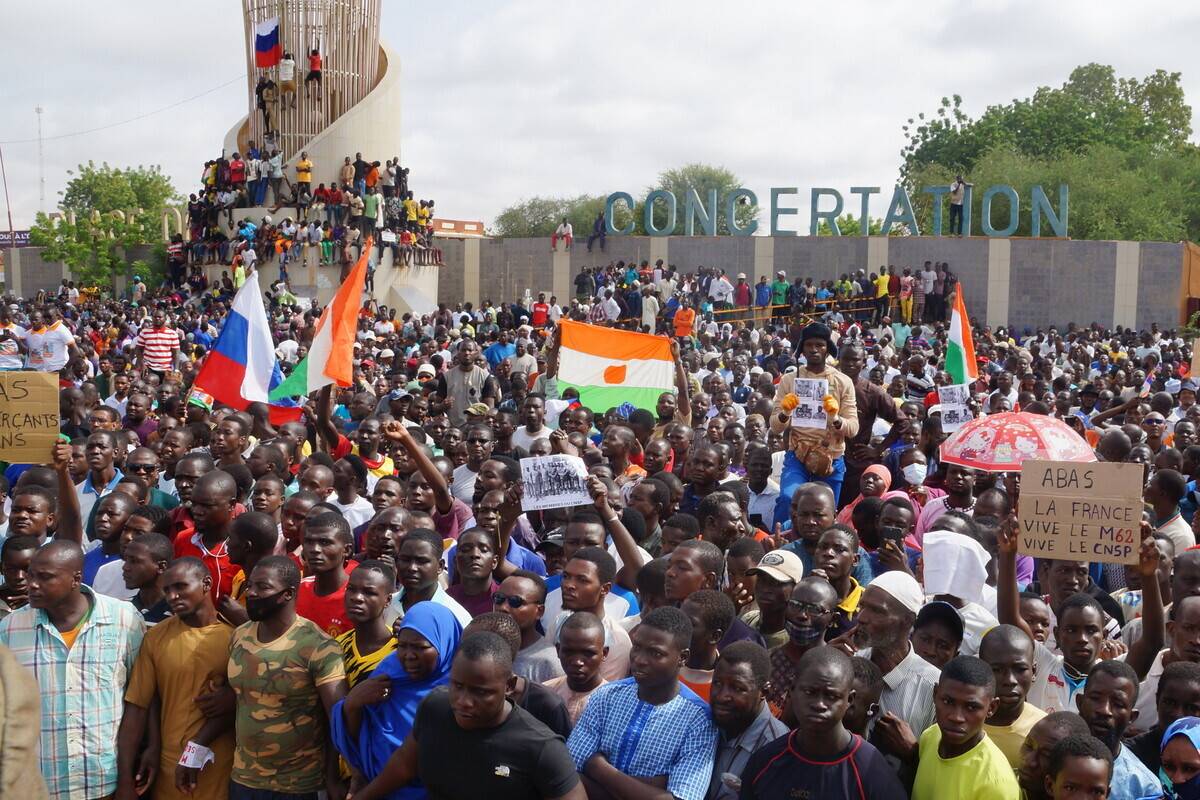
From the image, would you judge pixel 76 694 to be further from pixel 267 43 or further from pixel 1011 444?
pixel 267 43

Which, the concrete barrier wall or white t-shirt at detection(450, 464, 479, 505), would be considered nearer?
white t-shirt at detection(450, 464, 479, 505)

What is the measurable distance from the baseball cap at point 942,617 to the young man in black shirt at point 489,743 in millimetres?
1545

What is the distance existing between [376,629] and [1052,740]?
2.47m

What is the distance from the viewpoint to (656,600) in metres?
5.41

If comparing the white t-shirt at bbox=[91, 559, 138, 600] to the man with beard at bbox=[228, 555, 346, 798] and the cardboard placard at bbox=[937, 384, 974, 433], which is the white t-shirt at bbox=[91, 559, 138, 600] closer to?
the man with beard at bbox=[228, 555, 346, 798]

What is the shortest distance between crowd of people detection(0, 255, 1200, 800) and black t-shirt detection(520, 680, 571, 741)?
0.03 feet

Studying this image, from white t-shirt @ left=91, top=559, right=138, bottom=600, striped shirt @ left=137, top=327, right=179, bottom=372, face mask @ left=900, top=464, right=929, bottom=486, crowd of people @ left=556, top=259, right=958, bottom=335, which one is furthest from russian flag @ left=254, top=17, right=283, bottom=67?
white t-shirt @ left=91, top=559, right=138, bottom=600

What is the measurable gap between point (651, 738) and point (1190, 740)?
5.53 ft

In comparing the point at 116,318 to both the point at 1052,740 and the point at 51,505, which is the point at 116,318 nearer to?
the point at 51,505

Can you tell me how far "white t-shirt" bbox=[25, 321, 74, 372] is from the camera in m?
13.3

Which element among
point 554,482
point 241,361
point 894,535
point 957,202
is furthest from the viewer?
point 957,202

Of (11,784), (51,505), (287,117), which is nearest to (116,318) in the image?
(287,117)

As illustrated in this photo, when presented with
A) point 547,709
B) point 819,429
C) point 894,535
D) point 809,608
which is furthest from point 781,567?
point 819,429

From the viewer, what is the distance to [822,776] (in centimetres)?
366
